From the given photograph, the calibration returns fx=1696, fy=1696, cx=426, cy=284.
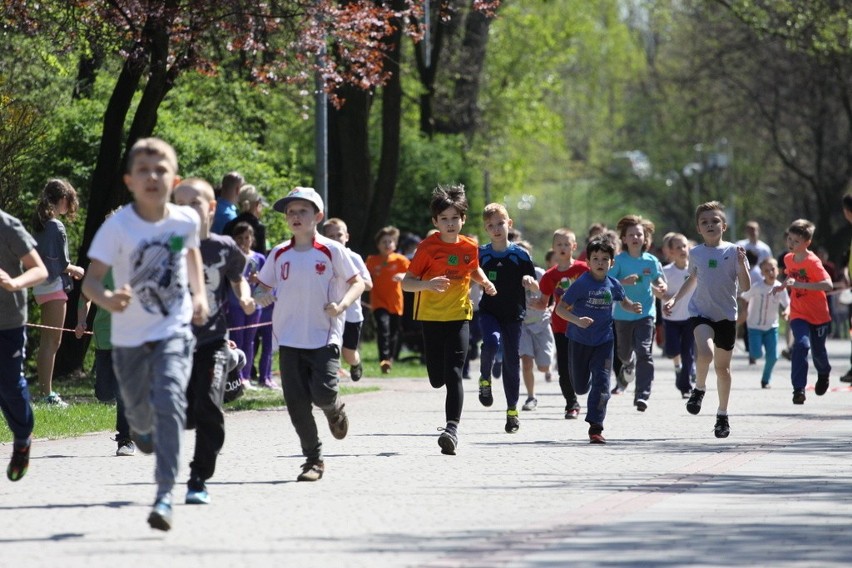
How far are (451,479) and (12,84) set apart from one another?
9.61 meters

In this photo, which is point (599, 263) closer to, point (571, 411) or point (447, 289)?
point (447, 289)

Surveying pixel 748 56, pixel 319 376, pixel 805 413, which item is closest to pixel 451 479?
pixel 319 376

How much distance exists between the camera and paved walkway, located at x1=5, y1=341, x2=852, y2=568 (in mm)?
7492

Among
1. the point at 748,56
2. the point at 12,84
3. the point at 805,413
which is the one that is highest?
the point at 748,56

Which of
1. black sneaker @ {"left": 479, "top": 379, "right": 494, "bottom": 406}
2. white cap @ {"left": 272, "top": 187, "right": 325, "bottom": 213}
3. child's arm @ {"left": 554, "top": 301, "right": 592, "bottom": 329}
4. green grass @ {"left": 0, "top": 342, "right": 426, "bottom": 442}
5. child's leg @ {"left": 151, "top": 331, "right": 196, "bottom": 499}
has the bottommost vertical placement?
green grass @ {"left": 0, "top": 342, "right": 426, "bottom": 442}

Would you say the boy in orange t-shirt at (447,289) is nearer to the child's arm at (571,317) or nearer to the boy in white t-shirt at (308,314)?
the child's arm at (571,317)

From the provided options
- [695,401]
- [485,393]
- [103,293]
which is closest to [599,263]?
[485,393]

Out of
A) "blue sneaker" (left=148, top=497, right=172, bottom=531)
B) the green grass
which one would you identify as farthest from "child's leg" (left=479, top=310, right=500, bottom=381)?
"blue sneaker" (left=148, top=497, right=172, bottom=531)

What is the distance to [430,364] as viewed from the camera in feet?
40.0

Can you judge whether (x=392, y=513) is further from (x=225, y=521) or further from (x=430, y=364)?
(x=430, y=364)

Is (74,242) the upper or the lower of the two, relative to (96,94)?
lower

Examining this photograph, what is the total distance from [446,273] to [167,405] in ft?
14.4

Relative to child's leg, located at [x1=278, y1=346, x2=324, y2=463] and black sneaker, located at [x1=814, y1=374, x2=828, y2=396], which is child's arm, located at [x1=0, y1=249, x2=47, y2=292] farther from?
black sneaker, located at [x1=814, y1=374, x2=828, y2=396]

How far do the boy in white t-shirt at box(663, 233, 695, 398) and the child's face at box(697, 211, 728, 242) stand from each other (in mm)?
3151
